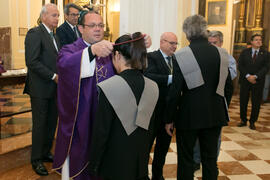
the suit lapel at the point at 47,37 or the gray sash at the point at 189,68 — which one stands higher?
the suit lapel at the point at 47,37

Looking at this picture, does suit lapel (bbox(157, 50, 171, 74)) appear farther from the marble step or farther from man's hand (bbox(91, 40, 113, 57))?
the marble step

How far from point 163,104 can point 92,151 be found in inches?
45.5

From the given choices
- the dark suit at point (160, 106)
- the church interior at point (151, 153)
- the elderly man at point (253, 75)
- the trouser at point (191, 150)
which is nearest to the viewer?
the trouser at point (191, 150)

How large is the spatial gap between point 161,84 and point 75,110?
3.43 ft

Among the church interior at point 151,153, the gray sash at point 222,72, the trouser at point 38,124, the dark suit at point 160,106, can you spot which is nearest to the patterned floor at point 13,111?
the church interior at point 151,153

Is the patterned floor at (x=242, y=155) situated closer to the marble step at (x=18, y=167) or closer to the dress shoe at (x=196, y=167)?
the dress shoe at (x=196, y=167)

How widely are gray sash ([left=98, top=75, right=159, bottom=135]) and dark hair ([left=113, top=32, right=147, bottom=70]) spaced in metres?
0.12

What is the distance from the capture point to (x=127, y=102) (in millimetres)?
1547

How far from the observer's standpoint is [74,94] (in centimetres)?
182

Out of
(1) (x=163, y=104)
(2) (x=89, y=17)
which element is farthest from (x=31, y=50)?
(1) (x=163, y=104)

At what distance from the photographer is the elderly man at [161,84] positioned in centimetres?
259

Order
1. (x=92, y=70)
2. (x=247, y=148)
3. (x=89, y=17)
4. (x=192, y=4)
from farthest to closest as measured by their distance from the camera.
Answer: (x=192, y=4)
(x=247, y=148)
(x=89, y=17)
(x=92, y=70)

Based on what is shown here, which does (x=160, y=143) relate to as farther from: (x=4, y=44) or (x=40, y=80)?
(x=4, y=44)

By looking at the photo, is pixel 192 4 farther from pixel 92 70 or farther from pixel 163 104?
pixel 92 70
